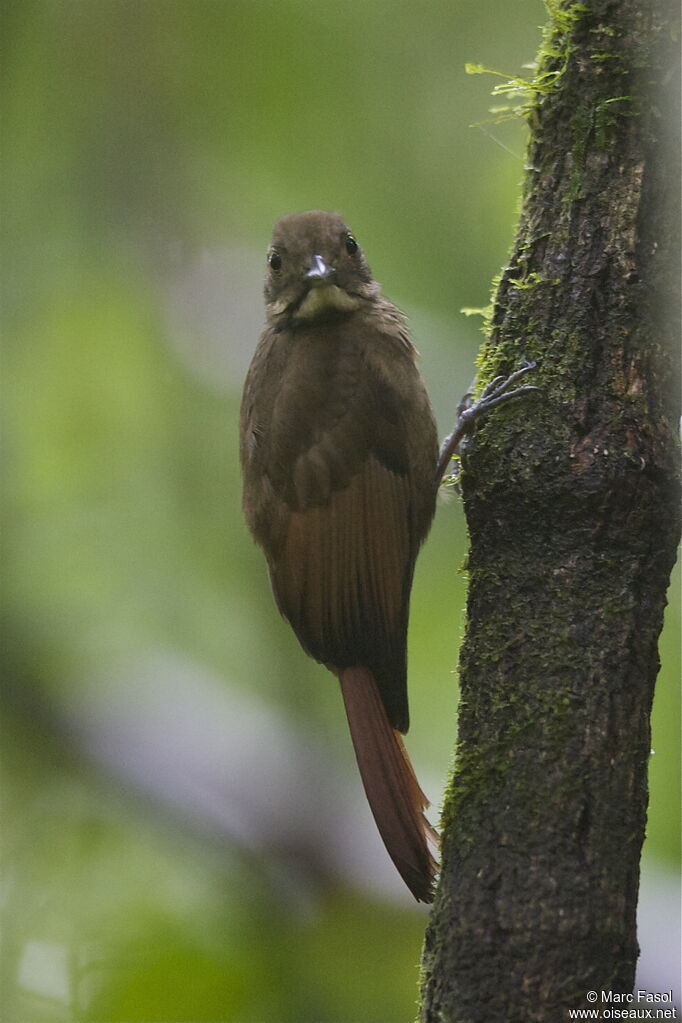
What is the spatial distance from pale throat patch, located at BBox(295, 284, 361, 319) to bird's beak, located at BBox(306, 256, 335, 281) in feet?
A: 0.12

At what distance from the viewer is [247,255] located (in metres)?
4.69

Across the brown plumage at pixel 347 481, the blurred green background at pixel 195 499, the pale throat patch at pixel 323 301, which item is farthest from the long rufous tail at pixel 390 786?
the pale throat patch at pixel 323 301

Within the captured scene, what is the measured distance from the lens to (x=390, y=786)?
2701 millimetres

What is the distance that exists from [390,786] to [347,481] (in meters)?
0.75

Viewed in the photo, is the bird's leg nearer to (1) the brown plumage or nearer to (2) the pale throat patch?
(1) the brown plumage

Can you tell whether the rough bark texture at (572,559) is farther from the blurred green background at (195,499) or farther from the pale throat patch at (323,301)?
the blurred green background at (195,499)

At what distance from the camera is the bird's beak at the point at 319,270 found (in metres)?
3.22

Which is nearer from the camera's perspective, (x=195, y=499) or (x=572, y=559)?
(x=572, y=559)

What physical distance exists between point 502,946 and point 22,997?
1.89 metres

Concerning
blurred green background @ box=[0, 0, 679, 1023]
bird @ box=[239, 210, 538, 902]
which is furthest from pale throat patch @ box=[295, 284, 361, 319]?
blurred green background @ box=[0, 0, 679, 1023]

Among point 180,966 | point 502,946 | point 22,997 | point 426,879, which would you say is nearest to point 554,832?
point 502,946

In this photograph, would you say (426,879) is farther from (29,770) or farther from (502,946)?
(29,770)

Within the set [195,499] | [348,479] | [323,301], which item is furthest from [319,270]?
[195,499]

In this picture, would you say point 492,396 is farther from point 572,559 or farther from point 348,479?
point 348,479
